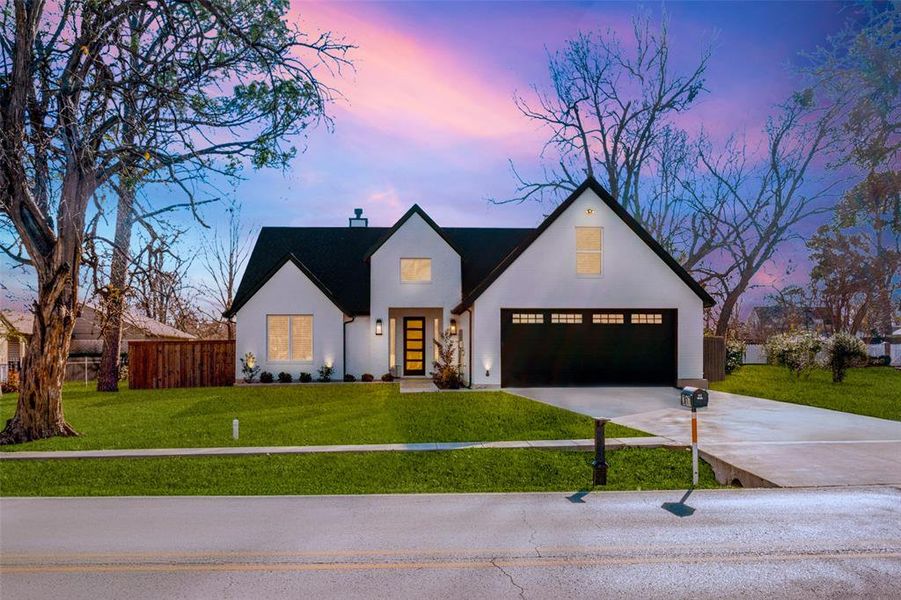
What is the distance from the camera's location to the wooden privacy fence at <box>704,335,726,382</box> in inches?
931

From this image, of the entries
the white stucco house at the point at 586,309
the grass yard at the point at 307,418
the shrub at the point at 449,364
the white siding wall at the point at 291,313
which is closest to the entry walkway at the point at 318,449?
the grass yard at the point at 307,418

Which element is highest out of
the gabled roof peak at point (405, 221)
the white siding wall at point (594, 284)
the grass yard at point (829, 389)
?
the gabled roof peak at point (405, 221)

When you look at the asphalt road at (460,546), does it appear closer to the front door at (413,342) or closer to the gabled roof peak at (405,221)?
the gabled roof peak at (405,221)

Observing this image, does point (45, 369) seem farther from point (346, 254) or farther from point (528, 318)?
point (346, 254)

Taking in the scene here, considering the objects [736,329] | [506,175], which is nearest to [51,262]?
[506,175]

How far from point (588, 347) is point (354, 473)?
42.2 feet

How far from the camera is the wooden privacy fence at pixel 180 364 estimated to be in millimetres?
23109

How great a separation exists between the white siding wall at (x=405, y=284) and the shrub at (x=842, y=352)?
1482 cm

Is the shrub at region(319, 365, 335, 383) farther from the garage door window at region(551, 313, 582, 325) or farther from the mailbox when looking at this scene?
the mailbox

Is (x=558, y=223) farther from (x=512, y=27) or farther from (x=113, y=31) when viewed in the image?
(x=113, y=31)

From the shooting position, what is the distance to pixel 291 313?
75.8 ft

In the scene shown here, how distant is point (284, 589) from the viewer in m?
4.82

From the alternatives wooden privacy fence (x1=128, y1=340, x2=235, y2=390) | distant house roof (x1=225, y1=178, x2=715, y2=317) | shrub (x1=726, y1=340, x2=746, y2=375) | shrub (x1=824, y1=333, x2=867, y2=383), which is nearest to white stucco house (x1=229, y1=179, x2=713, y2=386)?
distant house roof (x1=225, y1=178, x2=715, y2=317)

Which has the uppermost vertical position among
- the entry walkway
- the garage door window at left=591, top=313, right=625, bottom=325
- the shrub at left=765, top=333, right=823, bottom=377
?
the garage door window at left=591, top=313, right=625, bottom=325
